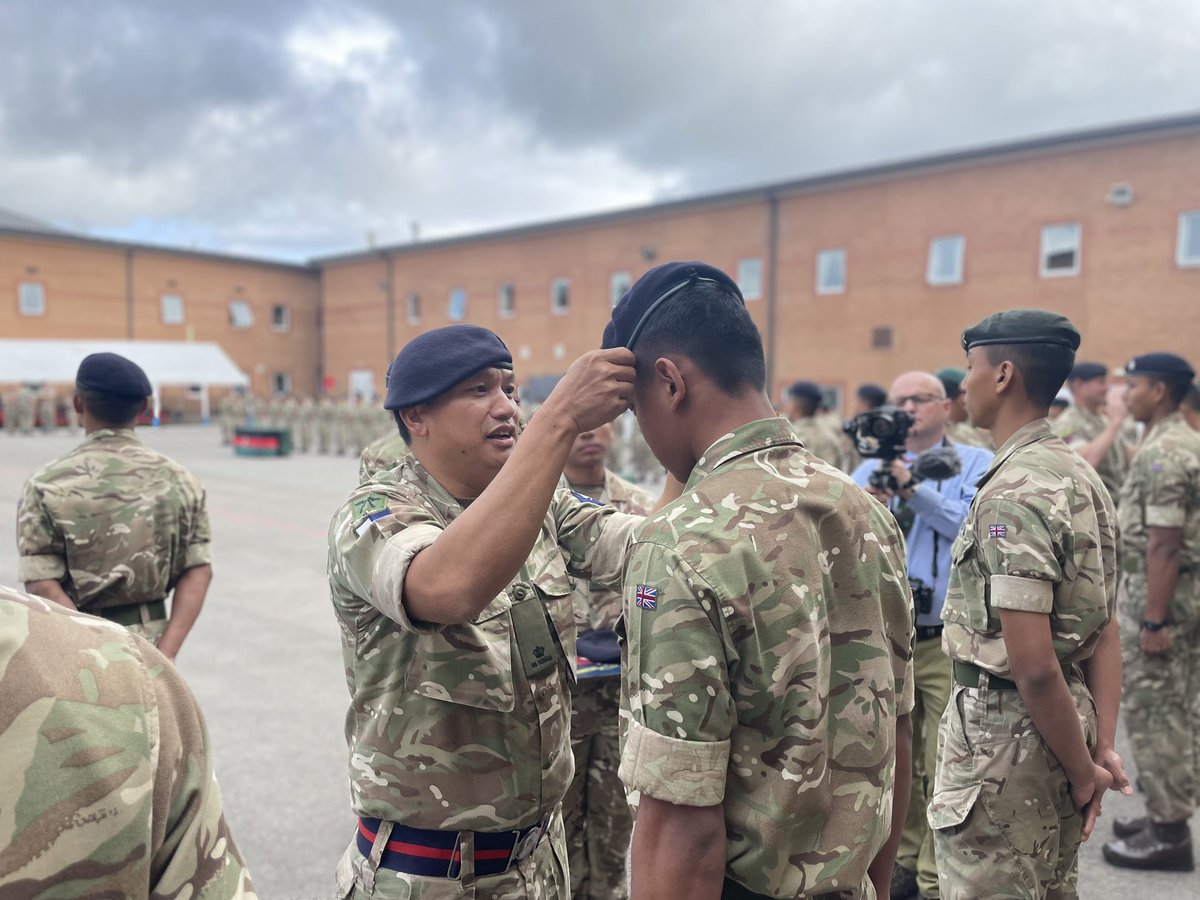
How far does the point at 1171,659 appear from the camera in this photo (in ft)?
13.8

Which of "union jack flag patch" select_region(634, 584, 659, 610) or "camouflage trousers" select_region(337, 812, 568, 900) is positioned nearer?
"union jack flag patch" select_region(634, 584, 659, 610)

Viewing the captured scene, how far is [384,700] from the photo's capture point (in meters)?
1.92

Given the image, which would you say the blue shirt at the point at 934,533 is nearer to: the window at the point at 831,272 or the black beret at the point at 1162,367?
the black beret at the point at 1162,367

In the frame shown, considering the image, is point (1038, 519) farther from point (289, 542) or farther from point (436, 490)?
point (289, 542)

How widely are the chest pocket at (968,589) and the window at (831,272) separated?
21563mm

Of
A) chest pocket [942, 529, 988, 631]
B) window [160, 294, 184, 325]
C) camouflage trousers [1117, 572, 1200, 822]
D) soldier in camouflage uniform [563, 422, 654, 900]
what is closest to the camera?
chest pocket [942, 529, 988, 631]

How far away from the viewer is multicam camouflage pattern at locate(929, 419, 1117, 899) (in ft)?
7.96

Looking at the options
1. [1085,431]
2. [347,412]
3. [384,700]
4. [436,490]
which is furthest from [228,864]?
[347,412]

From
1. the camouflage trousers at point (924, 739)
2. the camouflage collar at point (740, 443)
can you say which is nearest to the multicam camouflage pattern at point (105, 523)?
the camouflage collar at point (740, 443)

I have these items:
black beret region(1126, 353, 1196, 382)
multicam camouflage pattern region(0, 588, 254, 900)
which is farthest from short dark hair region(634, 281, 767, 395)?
black beret region(1126, 353, 1196, 382)

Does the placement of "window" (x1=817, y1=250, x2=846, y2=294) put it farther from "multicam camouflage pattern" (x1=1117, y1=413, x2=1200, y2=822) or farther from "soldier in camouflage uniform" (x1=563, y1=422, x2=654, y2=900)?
"soldier in camouflage uniform" (x1=563, y1=422, x2=654, y2=900)

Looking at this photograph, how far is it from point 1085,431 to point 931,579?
4805 mm

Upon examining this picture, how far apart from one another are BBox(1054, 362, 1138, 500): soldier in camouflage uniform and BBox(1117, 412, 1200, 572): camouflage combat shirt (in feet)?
4.36

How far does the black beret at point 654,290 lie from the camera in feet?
5.28
